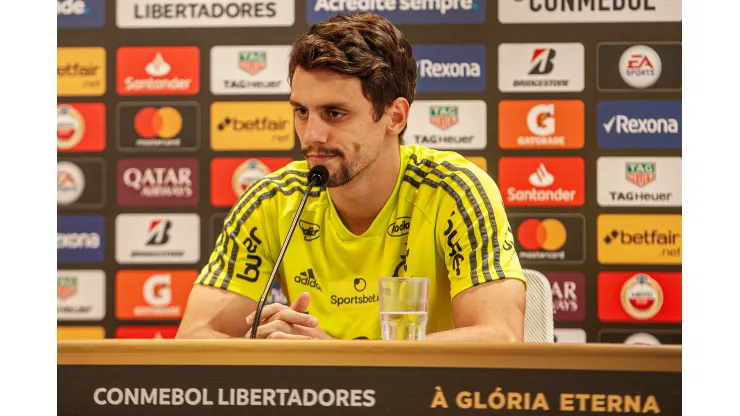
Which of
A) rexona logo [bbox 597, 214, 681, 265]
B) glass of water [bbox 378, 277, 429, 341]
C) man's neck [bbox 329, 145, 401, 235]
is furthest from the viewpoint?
rexona logo [bbox 597, 214, 681, 265]

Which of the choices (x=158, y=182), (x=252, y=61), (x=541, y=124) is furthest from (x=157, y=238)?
(x=541, y=124)

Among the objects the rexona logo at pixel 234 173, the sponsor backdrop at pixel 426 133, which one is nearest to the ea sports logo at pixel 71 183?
the sponsor backdrop at pixel 426 133

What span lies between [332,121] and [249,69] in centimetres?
136

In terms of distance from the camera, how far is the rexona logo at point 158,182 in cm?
292

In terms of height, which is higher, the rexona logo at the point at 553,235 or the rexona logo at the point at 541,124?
the rexona logo at the point at 541,124

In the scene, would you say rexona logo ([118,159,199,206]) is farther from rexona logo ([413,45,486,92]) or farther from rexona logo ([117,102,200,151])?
rexona logo ([413,45,486,92])

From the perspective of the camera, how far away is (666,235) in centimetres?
282

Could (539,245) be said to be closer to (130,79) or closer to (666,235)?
(666,235)

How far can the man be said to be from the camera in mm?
1607

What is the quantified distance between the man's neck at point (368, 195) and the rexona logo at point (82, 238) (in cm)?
151

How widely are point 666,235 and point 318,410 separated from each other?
242cm

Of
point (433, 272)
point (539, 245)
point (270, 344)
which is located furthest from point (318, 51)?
point (539, 245)

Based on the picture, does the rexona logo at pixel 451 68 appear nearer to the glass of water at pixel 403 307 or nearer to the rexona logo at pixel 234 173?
the rexona logo at pixel 234 173

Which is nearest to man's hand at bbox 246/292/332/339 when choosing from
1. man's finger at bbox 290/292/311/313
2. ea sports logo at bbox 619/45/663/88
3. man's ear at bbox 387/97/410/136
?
man's finger at bbox 290/292/311/313
